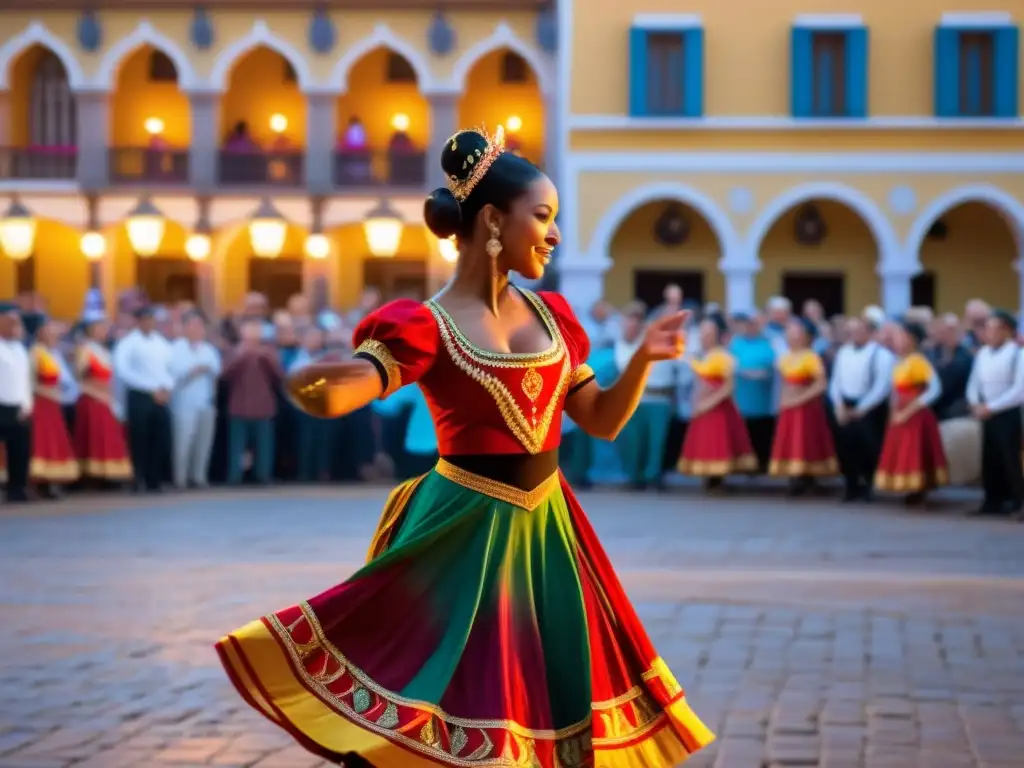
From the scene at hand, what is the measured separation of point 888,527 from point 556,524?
995 centimetres

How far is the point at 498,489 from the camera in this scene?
4859 millimetres

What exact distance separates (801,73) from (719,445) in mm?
12050

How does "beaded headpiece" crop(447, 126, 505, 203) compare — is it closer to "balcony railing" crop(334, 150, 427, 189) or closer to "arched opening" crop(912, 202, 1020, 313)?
"arched opening" crop(912, 202, 1020, 313)

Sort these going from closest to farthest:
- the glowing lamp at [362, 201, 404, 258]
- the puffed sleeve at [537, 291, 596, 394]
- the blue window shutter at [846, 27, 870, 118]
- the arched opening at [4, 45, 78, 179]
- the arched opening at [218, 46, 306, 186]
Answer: the puffed sleeve at [537, 291, 596, 394], the glowing lamp at [362, 201, 404, 258], the blue window shutter at [846, 27, 870, 118], the arched opening at [4, 45, 78, 179], the arched opening at [218, 46, 306, 186]

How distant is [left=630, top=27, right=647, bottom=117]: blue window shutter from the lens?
28016mm

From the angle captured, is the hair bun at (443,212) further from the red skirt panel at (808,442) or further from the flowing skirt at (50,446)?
the flowing skirt at (50,446)

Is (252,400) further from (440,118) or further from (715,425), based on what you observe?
(440,118)

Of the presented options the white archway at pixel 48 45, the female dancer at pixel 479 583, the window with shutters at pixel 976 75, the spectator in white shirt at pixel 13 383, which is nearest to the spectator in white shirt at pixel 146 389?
the spectator in white shirt at pixel 13 383

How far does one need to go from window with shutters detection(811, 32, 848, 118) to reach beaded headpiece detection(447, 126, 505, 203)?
24.0 metres

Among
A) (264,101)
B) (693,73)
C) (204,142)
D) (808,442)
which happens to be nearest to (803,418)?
(808,442)

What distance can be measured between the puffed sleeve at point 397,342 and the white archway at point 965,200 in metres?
24.7

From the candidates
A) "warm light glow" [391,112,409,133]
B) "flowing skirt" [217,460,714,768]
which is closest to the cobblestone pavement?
"flowing skirt" [217,460,714,768]

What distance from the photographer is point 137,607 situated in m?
9.54

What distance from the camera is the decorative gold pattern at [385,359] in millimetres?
4662
